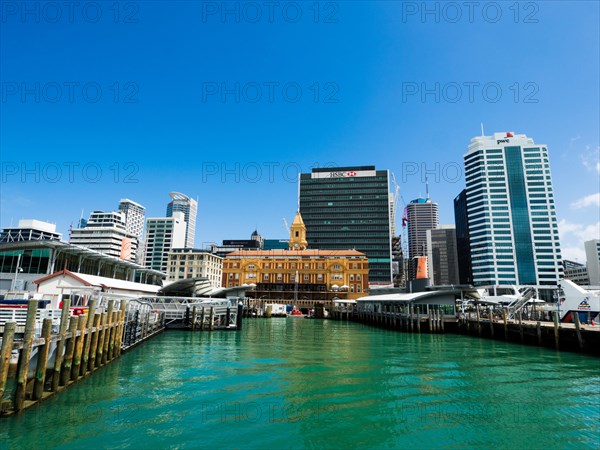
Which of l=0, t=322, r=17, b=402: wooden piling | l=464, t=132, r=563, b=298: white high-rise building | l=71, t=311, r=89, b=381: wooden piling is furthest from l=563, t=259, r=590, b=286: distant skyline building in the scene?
l=0, t=322, r=17, b=402: wooden piling

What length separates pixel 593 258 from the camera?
180875mm

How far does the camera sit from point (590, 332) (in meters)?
31.2

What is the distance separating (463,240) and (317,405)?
19479 cm

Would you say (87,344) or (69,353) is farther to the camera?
(87,344)

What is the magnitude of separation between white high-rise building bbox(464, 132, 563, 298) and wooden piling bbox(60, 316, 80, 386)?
6599 inches

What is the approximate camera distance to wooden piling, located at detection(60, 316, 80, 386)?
16672 mm

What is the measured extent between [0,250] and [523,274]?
174837mm

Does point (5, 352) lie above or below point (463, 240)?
below

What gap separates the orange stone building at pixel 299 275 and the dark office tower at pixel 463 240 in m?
87.4

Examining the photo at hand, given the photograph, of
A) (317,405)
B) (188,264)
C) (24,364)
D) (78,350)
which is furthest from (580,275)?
(24,364)

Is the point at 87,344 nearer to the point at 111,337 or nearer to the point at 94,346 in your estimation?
the point at 94,346

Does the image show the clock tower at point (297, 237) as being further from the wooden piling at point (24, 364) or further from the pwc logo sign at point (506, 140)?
the wooden piling at point (24, 364)

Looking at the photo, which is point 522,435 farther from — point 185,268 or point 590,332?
point 185,268

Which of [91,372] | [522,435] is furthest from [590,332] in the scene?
[91,372]
